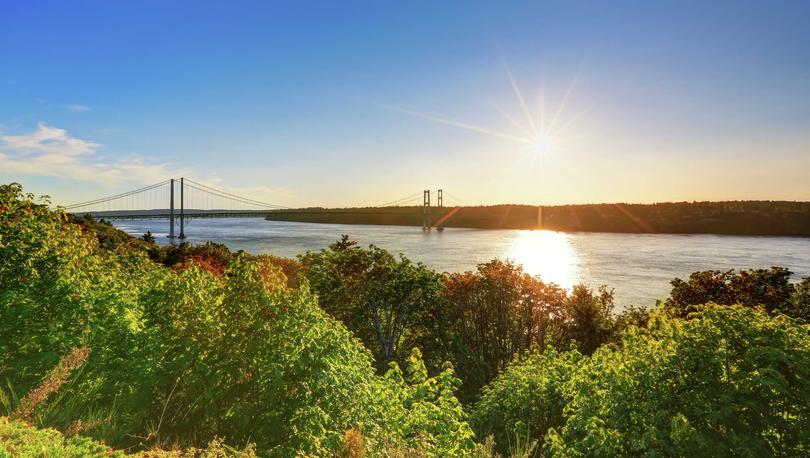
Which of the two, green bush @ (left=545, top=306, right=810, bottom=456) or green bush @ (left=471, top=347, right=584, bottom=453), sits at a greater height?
green bush @ (left=545, top=306, right=810, bottom=456)

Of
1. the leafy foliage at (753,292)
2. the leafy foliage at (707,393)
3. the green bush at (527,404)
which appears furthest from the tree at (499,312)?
the leafy foliage at (707,393)

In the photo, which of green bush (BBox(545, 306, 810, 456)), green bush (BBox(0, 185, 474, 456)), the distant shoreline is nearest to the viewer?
green bush (BBox(545, 306, 810, 456))

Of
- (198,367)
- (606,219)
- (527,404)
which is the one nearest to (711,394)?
(527,404)

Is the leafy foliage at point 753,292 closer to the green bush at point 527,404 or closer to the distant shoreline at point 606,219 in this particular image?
the green bush at point 527,404

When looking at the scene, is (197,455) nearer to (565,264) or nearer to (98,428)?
(98,428)

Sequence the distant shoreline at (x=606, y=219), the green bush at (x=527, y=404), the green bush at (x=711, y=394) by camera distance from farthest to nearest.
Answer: the distant shoreline at (x=606, y=219) → the green bush at (x=527, y=404) → the green bush at (x=711, y=394)

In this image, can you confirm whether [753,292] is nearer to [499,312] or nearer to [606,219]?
[499,312]

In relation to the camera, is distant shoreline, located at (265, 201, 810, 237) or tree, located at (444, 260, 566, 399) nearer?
tree, located at (444, 260, 566, 399)

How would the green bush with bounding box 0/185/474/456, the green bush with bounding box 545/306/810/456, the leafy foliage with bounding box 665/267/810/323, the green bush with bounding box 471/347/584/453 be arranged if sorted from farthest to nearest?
the leafy foliage with bounding box 665/267/810/323
the green bush with bounding box 471/347/584/453
the green bush with bounding box 0/185/474/456
the green bush with bounding box 545/306/810/456

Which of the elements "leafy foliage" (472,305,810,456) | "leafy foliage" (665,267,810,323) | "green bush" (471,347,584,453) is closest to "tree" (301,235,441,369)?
"green bush" (471,347,584,453)

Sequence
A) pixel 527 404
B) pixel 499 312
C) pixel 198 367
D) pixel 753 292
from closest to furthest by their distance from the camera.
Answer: pixel 198 367
pixel 527 404
pixel 753 292
pixel 499 312

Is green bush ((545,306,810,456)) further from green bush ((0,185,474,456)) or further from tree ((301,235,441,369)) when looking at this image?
tree ((301,235,441,369))

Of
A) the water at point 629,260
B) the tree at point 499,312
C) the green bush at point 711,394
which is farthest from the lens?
the water at point 629,260

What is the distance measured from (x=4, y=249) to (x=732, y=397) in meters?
11.7
